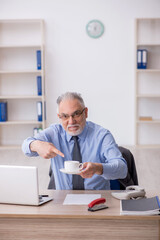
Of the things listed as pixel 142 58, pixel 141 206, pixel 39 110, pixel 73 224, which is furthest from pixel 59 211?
pixel 142 58

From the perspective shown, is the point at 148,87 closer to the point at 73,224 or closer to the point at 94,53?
the point at 94,53

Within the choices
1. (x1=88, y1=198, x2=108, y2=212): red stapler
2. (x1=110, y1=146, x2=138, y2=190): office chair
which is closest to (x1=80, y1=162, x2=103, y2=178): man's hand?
(x1=88, y1=198, x2=108, y2=212): red stapler

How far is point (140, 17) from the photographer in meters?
6.53

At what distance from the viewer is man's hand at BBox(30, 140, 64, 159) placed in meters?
2.21

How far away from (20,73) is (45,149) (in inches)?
183

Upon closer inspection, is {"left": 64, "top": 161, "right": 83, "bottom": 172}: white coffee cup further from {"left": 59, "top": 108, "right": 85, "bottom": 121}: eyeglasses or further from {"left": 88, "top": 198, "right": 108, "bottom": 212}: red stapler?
{"left": 59, "top": 108, "right": 85, "bottom": 121}: eyeglasses

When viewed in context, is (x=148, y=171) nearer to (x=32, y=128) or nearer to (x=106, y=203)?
(x=32, y=128)

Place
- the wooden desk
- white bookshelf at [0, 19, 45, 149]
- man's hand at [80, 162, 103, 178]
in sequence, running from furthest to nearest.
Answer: white bookshelf at [0, 19, 45, 149]
man's hand at [80, 162, 103, 178]
the wooden desk

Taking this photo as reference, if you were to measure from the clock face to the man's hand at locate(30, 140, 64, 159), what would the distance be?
4.50m

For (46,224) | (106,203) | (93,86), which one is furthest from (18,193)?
(93,86)

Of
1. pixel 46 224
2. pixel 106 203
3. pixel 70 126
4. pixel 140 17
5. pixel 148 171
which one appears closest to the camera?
pixel 46 224

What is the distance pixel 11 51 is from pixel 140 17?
2215mm

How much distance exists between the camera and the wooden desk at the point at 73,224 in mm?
1860

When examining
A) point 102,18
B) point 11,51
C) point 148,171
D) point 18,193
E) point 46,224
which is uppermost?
point 102,18
